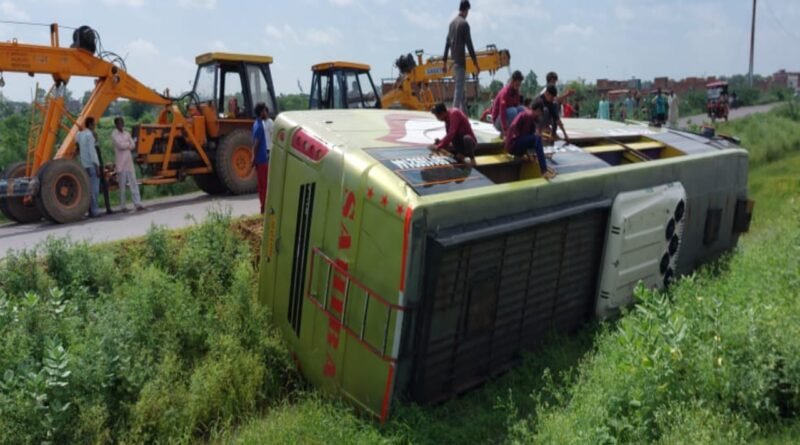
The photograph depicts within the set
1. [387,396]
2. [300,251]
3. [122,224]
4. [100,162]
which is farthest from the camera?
[100,162]

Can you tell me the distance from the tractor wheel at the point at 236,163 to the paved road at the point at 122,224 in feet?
0.96

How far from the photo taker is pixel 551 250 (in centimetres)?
608

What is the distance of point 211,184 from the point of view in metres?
12.5

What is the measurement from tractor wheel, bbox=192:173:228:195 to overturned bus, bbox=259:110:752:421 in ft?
19.3

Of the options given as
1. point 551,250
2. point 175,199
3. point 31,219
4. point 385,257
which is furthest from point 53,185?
point 551,250

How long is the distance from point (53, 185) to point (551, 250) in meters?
7.38

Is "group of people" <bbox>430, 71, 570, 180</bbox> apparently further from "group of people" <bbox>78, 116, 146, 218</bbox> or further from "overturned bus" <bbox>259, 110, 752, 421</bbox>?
"group of people" <bbox>78, 116, 146, 218</bbox>

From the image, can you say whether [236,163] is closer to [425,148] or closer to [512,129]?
[425,148]

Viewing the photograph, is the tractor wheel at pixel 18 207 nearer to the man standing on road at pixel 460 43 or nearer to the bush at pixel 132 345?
the bush at pixel 132 345

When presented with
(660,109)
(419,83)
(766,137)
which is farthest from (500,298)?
(766,137)

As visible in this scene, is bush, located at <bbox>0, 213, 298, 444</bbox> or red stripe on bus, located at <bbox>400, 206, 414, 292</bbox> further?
bush, located at <bbox>0, 213, 298, 444</bbox>

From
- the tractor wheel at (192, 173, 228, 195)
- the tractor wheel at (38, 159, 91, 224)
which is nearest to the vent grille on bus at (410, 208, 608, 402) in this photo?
the tractor wheel at (38, 159, 91, 224)

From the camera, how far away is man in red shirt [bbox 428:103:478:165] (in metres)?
6.02

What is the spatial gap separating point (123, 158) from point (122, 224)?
1.44 metres
